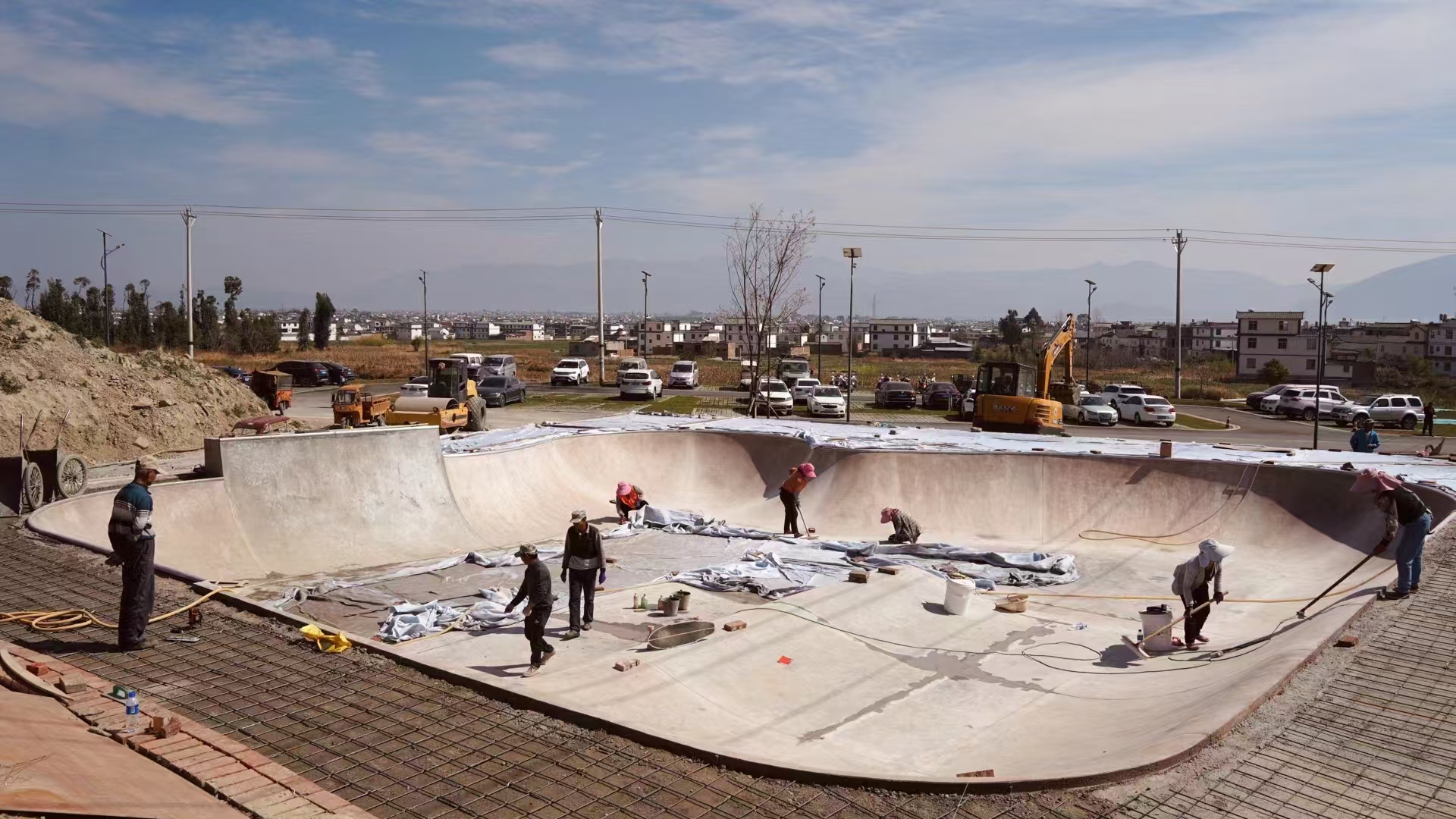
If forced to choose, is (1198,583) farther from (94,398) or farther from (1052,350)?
(94,398)

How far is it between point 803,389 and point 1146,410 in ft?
44.7

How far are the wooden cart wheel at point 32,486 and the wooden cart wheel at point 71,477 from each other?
0.53 metres

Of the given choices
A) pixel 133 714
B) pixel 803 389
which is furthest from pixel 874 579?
pixel 803 389

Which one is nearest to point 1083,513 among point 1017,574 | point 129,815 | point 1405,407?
point 1017,574

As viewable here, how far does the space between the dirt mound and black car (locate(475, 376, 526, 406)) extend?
33.6ft

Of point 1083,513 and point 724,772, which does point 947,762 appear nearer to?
point 724,772

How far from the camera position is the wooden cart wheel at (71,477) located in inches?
685

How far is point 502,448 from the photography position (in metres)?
21.2

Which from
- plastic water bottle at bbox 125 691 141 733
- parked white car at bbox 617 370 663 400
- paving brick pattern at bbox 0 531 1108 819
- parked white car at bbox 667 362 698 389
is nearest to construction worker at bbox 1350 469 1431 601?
paving brick pattern at bbox 0 531 1108 819

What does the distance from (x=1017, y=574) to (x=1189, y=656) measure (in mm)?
4253

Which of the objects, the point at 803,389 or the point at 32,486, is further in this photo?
the point at 803,389

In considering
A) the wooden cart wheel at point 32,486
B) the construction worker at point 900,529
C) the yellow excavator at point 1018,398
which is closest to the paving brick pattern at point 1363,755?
the construction worker at point 900,529

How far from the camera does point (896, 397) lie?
1646 inches

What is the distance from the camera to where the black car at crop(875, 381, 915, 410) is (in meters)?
41.8
